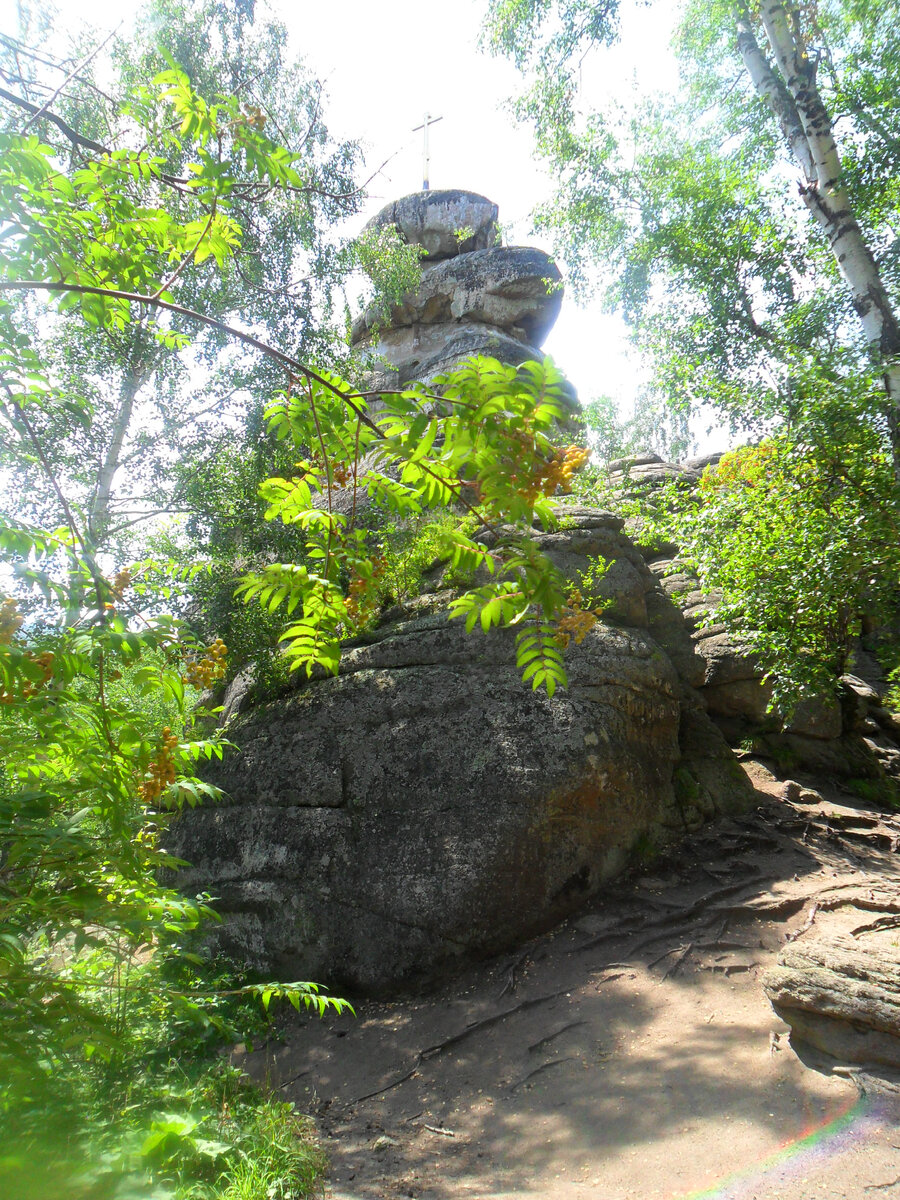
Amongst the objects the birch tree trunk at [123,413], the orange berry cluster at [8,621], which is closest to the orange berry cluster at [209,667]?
the orange berry cluster at [8,621]

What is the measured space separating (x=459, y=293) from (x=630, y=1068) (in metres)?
18.7

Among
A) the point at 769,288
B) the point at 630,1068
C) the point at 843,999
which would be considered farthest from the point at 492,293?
the point at 843,999

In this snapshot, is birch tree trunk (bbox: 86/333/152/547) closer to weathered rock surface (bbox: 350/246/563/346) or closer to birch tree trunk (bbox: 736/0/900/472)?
birch tree trunk (bbox: 736/0/900/472)

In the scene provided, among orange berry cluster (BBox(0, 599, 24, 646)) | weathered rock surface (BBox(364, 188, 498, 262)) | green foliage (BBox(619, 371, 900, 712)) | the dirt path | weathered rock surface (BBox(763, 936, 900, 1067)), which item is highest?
weathered rock surface (BBox(364, 188, 498, 262))

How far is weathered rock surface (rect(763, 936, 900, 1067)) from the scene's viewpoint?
139 inches

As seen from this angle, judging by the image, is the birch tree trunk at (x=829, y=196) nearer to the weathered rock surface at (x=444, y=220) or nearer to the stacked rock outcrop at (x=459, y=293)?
the stacked rock outcrop at (x=459, y=293)

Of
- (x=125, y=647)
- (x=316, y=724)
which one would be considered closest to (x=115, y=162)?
(x=125, y=647)

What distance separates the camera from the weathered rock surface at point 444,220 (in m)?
20.6

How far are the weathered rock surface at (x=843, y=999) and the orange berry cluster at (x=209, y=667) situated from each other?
3.37 metres

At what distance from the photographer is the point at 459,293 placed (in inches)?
763

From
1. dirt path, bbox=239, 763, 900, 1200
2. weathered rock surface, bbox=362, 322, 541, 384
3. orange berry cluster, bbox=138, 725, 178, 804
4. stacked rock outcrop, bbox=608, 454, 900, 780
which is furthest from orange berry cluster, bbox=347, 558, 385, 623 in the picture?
weathered rock surface, bbox=362, 322, 541, 384

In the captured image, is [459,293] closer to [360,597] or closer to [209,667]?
[209,667]

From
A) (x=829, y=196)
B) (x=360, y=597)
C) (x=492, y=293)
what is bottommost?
(x=360, y=597)

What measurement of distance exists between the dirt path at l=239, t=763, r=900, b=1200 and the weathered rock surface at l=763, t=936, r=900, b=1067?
0.45ft
